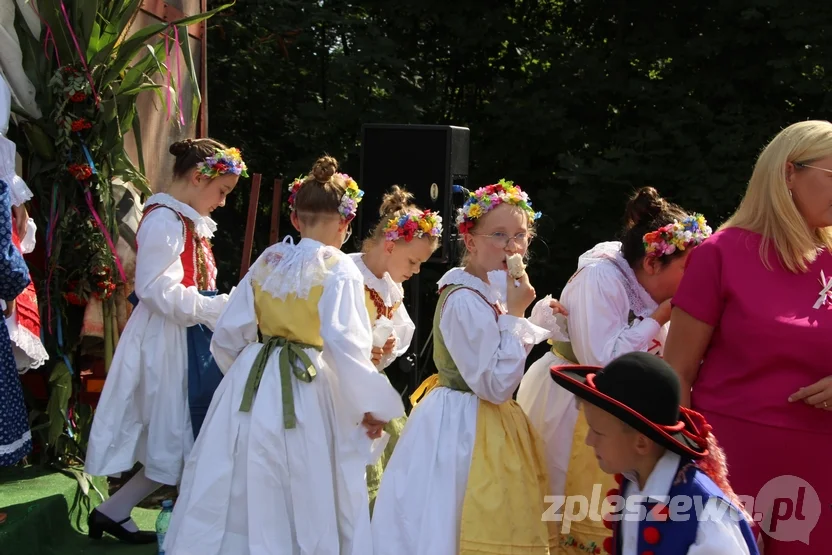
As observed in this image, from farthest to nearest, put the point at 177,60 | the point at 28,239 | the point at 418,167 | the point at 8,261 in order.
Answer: the point at 418,167 → the point at 177,60 → the point at 28,239 → the point at 8,261

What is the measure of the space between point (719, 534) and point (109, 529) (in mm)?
3080

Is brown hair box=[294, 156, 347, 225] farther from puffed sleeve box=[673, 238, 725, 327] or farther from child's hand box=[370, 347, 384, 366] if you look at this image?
puffed sleeve box=[673, 238, 725, 327]

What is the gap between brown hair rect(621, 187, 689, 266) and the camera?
12.4 feet

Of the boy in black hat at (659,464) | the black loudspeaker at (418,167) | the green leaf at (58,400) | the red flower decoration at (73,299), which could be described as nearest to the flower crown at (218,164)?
the red flower decoration at (73,299)

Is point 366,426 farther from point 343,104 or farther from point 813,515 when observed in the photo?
point 343,104

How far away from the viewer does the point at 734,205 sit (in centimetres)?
801

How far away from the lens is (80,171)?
15.6 feet

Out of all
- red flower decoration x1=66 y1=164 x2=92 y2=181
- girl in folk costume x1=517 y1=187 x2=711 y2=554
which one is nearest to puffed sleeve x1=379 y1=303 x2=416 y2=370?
girl in folk costume x1=517 y1=187 x2=711 y2=554

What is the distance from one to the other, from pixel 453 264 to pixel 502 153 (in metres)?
2.11

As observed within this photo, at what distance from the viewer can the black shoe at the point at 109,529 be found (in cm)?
430

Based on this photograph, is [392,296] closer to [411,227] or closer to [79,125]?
[411,227]

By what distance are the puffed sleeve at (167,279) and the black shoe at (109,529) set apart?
92 centimetres

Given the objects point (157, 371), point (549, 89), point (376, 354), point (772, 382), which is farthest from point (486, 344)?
point (549, 89)

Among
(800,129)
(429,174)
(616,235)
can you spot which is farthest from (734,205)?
(800,129)
